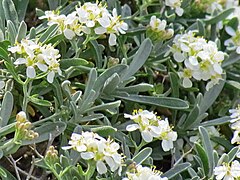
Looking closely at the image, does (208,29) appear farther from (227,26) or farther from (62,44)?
(62,44)

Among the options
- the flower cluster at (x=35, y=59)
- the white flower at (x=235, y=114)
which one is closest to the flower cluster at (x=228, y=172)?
the white flower at (x=235, y=114)

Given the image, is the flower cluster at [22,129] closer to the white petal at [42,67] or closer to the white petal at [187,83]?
the white petal at [42,67]

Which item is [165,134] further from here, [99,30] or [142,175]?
[99,30]

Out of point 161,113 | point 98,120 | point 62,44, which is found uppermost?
point 62,44

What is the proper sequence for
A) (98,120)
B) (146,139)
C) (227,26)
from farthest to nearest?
(227,26) → (98,120) → (146,139)

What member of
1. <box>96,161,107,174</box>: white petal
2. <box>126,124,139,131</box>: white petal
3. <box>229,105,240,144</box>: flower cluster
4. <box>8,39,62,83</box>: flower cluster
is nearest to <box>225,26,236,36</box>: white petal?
<box>229,105,240,144</box>: flower cluster

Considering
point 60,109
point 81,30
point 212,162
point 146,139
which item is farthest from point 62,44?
point 212,162

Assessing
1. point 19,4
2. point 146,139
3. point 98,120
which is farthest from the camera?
point 19,4

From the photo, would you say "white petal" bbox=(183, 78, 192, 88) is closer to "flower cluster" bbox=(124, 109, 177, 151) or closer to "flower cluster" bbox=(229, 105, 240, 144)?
"flower cluster" bbox=(229, 105, 240, 144)

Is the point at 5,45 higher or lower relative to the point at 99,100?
higher
